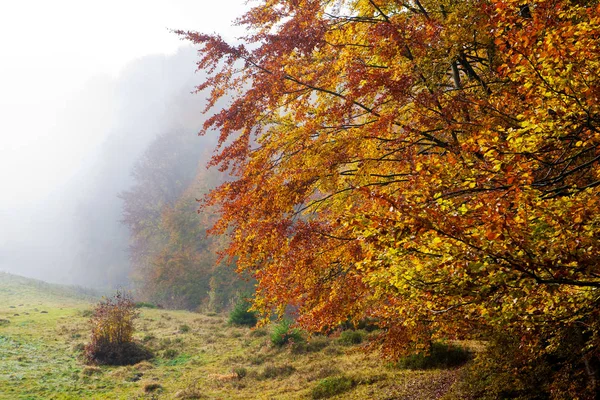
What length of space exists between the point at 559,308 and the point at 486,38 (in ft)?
12.7

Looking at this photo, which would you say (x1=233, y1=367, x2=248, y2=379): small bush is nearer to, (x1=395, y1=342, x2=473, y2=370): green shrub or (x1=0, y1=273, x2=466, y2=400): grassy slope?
(x1=0, y1=273, x2=466, y2=400): grassy slope

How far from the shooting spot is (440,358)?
9.12 meters

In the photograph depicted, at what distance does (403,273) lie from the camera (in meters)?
3.11

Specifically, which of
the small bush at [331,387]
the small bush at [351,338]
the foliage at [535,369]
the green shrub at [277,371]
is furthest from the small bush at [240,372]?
the foliage at [535,369]

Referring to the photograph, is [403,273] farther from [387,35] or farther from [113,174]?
[113,174]

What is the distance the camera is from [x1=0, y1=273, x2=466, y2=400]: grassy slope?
8.51 m

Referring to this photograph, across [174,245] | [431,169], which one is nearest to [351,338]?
[431,169]

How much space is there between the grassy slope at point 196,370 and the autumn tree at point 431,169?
9.31 ft

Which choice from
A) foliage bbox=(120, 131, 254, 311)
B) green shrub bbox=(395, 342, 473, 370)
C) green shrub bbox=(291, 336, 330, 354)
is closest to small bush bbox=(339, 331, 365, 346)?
green shrub bbox=(291, 336, 330, 354)

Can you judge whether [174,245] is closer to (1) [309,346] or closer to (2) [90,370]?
(2) [90,370]

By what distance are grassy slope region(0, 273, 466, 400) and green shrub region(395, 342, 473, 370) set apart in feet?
1.59

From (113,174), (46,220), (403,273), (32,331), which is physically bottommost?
(32,331)

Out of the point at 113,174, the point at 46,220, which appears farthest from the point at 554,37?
the point at 46,220

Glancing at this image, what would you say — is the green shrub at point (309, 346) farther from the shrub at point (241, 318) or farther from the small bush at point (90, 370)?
the shrub at point (241, 318)
